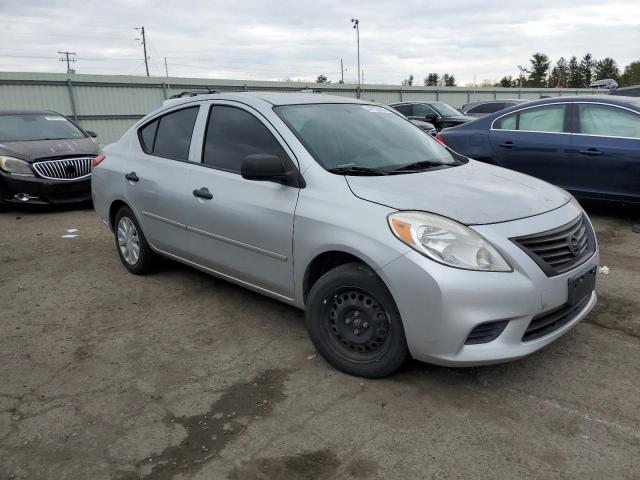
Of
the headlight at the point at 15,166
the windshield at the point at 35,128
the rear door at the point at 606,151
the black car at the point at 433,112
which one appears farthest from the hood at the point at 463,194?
the black car at the point at 433,112

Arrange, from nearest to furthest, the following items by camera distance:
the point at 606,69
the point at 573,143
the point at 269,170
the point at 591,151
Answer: the point at 269,170 → the point at 591,151 → the point at 573,143 → the point at 606,69

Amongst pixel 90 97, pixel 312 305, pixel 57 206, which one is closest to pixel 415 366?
pixel 312 305

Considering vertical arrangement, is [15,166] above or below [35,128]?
below

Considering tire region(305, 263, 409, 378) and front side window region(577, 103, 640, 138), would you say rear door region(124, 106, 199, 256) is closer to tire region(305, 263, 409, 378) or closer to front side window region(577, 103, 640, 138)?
tire region(305, 263, 409, 378)

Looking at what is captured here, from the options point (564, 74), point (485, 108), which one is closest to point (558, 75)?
point (564, 74)

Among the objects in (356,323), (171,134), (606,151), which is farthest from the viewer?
(606,151)

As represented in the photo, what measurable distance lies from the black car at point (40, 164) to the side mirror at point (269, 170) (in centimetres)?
612

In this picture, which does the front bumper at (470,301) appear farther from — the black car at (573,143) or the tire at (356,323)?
the black car at (573,143)

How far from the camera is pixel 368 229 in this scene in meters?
3.01

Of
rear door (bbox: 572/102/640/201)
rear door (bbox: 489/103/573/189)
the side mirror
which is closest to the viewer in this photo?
the side mirror

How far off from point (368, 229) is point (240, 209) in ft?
3.69

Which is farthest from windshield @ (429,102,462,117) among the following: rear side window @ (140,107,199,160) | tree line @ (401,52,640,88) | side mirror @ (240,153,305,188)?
tree line @ (401,52,640,88)

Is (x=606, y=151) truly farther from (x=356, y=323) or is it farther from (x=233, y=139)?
(x=356, y=323)

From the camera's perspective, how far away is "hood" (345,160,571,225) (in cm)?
301
